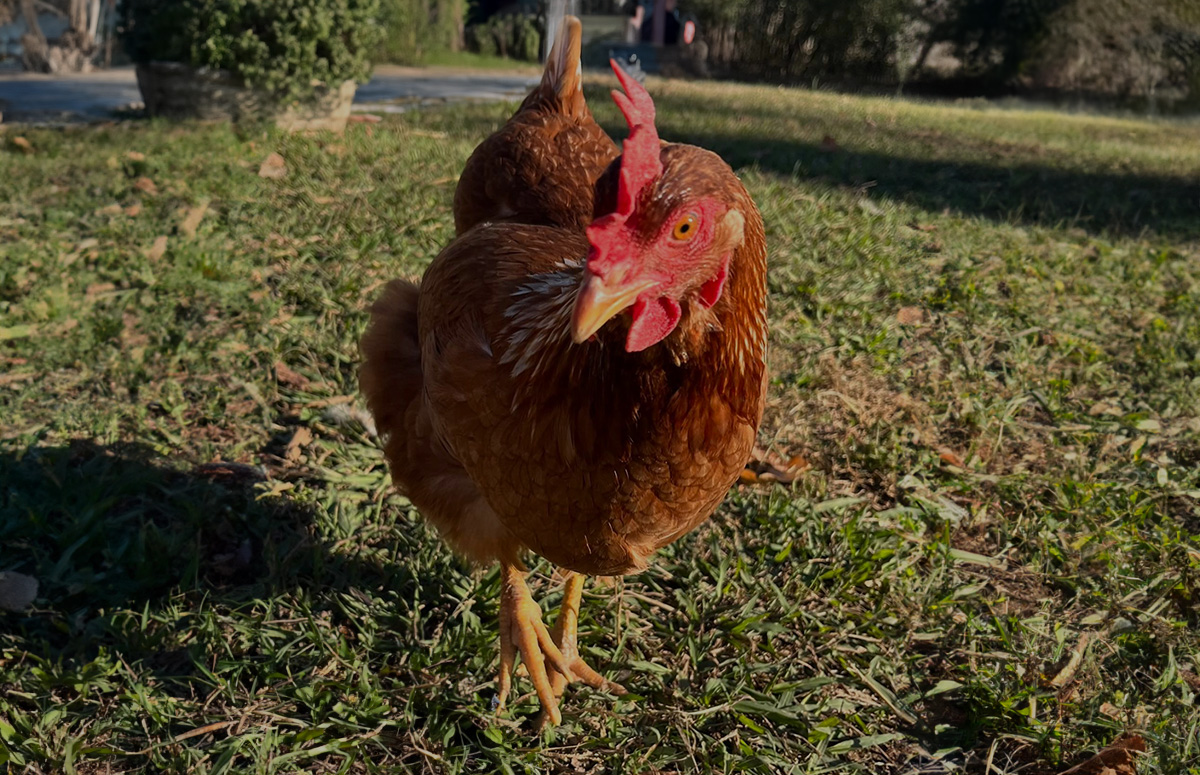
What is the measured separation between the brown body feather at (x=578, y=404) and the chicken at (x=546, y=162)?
1.26 feet

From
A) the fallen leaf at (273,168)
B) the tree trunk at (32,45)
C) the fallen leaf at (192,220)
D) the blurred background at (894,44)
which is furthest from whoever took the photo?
the blurred background at (894,44)

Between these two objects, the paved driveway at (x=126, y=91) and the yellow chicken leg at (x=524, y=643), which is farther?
the paved driveway at (x=126, y=91)

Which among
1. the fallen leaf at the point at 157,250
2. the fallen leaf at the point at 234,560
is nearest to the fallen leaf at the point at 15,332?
the fallen leaf at the point at 157,250

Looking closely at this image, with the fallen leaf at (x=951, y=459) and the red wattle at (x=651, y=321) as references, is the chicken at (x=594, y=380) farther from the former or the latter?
the fallen leaf at (x=951, y=459)

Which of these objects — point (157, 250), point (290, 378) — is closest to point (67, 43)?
point (157, 250)

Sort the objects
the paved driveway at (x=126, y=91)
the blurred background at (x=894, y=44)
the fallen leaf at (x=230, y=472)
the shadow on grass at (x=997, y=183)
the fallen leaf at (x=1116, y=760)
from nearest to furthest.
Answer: the fallen leaf at (x=1116, y=760), the fallen leaf at (x=230, y=472), the shadow on grass at (x=997, y=183), the paved driveway at (x=126, y=91), the blurred background at (x=894, y=44)

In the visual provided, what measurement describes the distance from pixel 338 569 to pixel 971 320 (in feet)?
10.5

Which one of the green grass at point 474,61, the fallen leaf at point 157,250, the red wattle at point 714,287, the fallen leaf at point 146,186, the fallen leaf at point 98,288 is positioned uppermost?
the green grass at point 474,61

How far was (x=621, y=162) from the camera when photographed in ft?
4.28

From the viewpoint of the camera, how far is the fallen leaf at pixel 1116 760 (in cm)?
191

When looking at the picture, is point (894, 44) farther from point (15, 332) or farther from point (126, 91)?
point (15, 332)

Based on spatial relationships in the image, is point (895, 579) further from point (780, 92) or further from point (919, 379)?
point (780, 92)

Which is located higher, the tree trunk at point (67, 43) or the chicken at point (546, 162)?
the tree trunk at point (67, 43)

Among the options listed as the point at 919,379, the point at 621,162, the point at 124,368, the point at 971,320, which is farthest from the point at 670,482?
the point at 971,320
